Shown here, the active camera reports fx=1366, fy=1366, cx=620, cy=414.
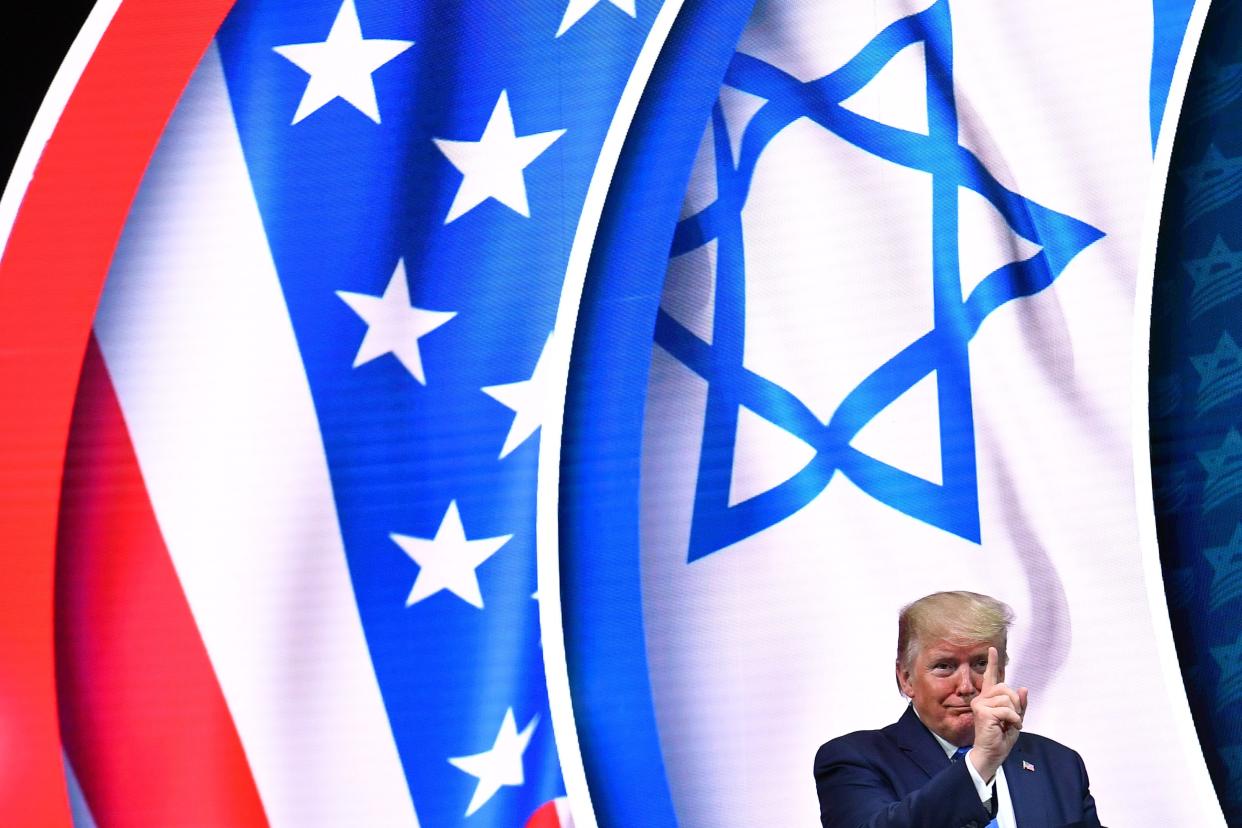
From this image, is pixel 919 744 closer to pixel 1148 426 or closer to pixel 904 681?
pixel 904 681

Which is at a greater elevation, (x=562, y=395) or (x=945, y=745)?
(x=562, y=395)

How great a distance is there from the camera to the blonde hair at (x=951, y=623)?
5.98 ft

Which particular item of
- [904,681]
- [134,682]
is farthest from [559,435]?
[134,682]

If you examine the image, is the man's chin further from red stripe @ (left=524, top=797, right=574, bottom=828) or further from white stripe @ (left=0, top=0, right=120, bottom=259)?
white stripe @ (left=0, top=0, right=120, bottom=259)

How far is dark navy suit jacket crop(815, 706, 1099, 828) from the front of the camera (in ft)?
5.83

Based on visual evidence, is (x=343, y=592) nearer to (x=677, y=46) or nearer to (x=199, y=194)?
(x=199, y=194)

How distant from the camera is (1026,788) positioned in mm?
1801

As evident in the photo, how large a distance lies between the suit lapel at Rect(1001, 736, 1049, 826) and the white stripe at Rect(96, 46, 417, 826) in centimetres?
90

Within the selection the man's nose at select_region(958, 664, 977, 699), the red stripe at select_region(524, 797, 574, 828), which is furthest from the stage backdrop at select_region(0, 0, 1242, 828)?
the man's nose at select_region(958, 664, 977, 699)

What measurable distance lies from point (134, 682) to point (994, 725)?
1301mm

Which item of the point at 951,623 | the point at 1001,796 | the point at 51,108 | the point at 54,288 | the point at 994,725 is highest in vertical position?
the point at 51,108

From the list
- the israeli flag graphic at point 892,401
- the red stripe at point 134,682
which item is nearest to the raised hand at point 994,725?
the israeli flag graphic at point 892,401

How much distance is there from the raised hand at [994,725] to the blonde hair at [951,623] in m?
0.12

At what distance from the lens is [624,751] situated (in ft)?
6.68
